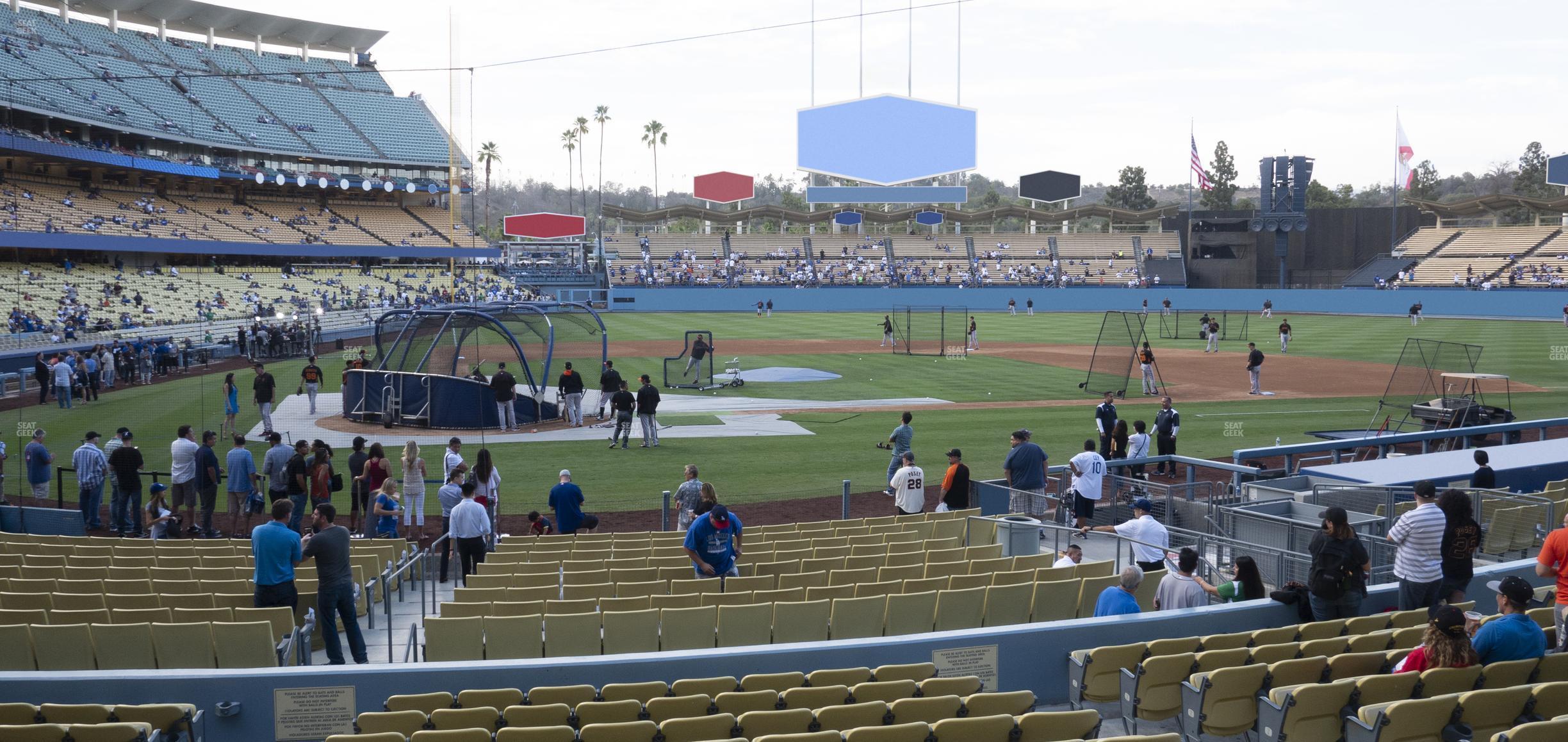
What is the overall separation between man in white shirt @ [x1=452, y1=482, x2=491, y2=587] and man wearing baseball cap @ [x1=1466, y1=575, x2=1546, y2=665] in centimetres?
964

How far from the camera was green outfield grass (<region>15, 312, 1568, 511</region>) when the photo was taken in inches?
782

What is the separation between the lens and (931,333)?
50.2 metres

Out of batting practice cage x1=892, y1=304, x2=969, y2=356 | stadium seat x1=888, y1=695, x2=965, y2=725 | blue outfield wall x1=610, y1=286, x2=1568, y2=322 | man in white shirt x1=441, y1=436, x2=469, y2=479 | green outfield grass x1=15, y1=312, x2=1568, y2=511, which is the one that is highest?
blue outfield wall x1=610, y1=286, x2=1568, y2=322

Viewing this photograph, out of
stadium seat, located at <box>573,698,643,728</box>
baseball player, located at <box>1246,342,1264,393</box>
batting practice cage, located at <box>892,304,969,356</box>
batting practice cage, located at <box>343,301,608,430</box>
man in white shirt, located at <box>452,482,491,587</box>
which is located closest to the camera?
stadium seat, located at <box>573,698,643,728</box>

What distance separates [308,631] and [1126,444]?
14969 millimetres

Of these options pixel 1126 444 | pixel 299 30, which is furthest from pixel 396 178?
pixel 1126 444

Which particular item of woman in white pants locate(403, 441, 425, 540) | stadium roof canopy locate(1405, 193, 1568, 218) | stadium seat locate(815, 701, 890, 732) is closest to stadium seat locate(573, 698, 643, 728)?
stadium seat locate(815, 701, 890, 732)

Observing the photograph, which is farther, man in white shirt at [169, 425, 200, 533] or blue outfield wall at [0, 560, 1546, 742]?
man in white shirt at [169, 425, 200, 533]

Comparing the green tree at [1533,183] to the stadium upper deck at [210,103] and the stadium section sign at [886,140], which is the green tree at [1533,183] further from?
the stadium upper deck at [210,103]

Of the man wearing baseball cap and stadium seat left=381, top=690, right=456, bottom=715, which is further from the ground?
the man wearing baseball cap

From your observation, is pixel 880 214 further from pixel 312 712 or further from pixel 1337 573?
pixel 312 712

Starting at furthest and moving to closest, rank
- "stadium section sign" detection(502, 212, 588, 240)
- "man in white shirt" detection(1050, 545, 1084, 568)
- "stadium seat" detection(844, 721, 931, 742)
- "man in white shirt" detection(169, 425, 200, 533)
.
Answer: "stadium section sign" detection(502, 212, 588, 240)
"man in white shirt" detection(169, 425, 200, 533)
"man in white shirt" detection(1050, 545, 1084, 568)
"stadium seat" detection(844, 721, 931, 742)

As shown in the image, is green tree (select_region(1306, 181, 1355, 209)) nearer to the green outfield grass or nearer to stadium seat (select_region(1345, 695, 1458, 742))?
the green outfield grass

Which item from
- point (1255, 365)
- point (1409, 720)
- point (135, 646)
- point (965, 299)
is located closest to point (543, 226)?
point (965, 299)
